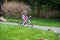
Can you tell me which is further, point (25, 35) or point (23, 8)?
point (23, 8)

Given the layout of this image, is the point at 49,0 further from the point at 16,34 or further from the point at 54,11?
the point at 16,34

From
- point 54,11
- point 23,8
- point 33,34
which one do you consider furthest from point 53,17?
point 33,34

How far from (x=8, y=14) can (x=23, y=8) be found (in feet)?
7.69

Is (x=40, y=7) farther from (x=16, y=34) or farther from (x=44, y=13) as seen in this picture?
(x=16, y=34)

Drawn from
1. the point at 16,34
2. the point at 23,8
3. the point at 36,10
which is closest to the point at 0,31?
the point at 16,34

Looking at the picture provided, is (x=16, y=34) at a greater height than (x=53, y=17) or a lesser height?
greater

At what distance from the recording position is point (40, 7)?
39.2 metres

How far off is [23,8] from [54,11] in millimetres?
5112

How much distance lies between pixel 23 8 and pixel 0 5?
484 cm

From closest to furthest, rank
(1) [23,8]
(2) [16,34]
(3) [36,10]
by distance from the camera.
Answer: (2) [16,34]
(1) [23,8]
(3) [36,10]

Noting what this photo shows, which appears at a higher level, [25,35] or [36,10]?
[25,35]

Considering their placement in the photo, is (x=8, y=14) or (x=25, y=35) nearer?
(x=25, y=35)

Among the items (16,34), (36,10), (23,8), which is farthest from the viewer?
(36,10)

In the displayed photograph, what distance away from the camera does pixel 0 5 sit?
3975cm
